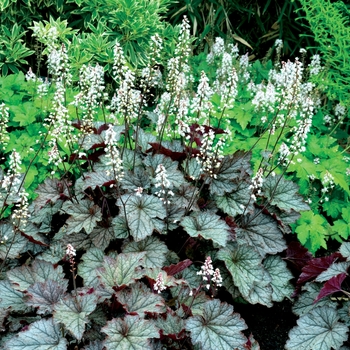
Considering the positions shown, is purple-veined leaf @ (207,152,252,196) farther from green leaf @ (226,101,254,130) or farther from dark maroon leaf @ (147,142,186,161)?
green leaf @ (226,101,254,130)

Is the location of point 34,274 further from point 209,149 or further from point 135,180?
point 209,149

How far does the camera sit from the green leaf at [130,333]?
224 cm

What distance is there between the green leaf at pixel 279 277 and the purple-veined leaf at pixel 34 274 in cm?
122

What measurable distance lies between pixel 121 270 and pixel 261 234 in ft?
3.26

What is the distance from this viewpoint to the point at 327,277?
9.37 feet

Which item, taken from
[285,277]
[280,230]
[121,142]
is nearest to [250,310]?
[285,277]

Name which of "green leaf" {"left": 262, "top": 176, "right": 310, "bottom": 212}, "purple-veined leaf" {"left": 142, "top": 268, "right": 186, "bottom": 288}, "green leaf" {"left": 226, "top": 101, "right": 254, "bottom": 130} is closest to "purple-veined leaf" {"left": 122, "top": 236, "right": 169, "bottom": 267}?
"purple-veined leaf" {"left": 142, "top": 268, "right": 186, "bottom": 288}

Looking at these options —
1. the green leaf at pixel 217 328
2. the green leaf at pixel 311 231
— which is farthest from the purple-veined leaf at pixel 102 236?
the green leaf at pixel 311 231

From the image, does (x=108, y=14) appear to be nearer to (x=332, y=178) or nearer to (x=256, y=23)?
(x=256, y=23)

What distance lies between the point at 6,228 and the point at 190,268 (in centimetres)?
103

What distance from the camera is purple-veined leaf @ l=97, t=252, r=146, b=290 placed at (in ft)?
8.29

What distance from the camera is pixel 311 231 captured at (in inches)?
136

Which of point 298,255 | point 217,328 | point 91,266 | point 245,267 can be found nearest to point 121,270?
point 91,266

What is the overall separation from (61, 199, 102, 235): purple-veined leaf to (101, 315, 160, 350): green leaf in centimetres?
69
